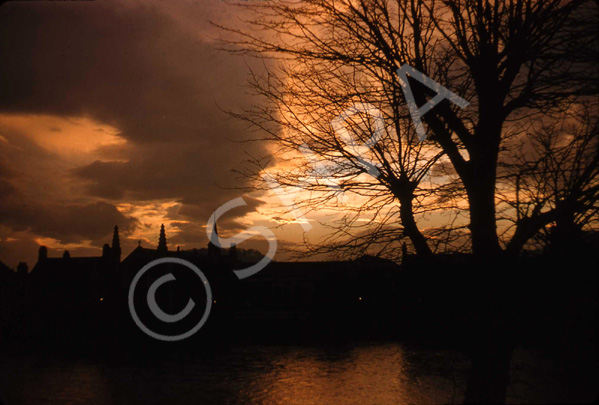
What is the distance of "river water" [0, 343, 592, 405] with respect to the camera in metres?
14.8

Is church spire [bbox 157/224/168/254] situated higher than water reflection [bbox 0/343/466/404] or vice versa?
church spire [bbox 157/224/168/254]

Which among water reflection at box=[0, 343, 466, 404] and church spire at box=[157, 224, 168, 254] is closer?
water reflection at box=[0, 343, 466, 404]

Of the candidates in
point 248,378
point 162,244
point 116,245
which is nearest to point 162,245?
point 162,244

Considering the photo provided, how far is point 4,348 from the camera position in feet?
106

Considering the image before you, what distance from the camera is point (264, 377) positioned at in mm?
20844

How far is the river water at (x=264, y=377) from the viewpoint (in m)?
14.8

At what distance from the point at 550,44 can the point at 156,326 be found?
1524 inches

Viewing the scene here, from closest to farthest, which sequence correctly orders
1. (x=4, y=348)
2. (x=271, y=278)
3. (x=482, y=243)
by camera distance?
(x=482, y=243) → (x=4, y=348) → (x=271, y=278)

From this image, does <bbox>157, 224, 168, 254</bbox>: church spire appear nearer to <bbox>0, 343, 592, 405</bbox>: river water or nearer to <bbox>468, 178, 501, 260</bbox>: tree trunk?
<bbox>0, 343, 592, 405</bbox>: river water

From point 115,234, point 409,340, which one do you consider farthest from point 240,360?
point 115,234

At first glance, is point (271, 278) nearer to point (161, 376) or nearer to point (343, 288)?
point (343, 288)

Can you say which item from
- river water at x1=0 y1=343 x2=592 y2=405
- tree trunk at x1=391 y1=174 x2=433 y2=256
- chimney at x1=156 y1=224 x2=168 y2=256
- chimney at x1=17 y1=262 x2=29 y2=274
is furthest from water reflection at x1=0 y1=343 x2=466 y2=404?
chimney at x1=17 y1=262 x2=29 y2=274

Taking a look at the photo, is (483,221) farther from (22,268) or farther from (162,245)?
(22,268)

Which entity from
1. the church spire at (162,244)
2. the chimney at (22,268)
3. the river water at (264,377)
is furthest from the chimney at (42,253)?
the river water at (264,377)
